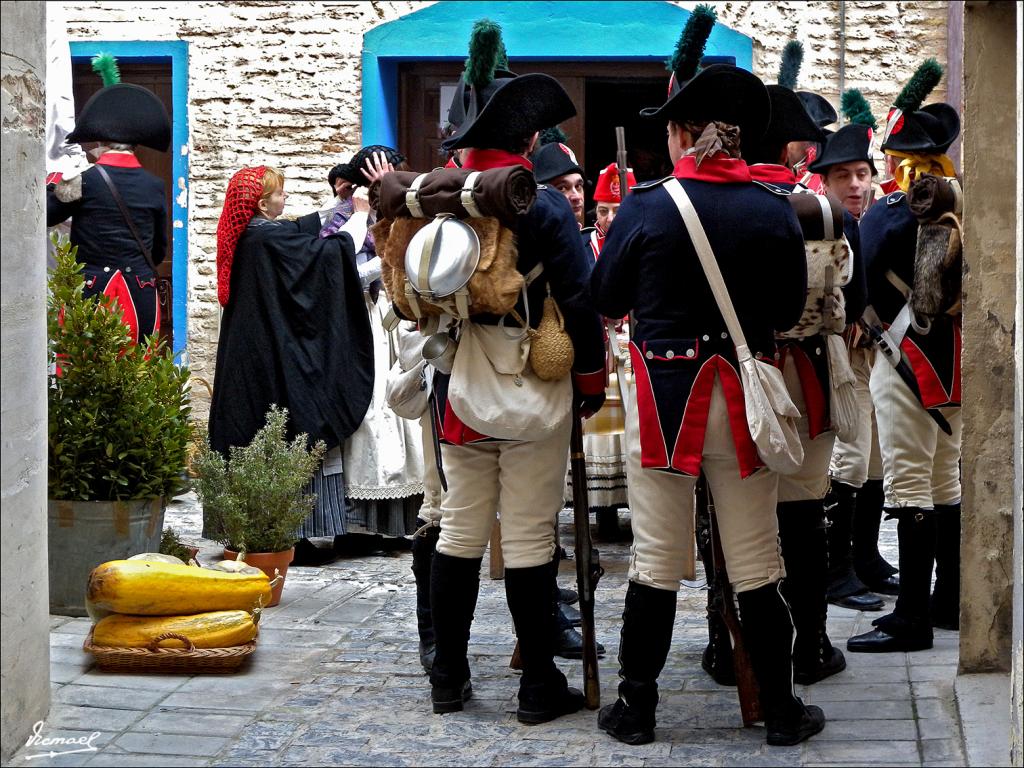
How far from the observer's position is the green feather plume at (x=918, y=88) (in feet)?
18.1

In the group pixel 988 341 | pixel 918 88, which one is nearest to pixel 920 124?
pixel 918 88

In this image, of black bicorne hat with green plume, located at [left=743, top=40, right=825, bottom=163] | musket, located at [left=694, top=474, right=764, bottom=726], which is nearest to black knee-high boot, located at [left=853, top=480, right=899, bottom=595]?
black bicorne hat with green plume, located at [left=743, top=40, right=825, bottom=163]

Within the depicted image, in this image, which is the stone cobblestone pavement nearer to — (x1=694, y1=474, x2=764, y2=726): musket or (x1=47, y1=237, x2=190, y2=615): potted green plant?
(x1=694, y1=474, x2=764, y2=726): musket

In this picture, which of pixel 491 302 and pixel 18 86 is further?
pixel 491 302

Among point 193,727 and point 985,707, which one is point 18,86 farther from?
point 985,707

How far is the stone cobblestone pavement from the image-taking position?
4.22 m

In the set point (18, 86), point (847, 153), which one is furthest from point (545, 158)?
point (18, 86)

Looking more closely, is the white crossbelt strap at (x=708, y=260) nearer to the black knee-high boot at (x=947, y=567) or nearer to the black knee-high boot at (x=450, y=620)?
the black knee-high boot at (x=450, y=620)

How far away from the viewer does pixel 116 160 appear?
8.08 metres

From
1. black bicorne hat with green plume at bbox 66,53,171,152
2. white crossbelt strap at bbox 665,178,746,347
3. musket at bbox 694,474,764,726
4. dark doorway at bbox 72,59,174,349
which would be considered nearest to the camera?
white crossbelt strap at bbox 665,178,746,347

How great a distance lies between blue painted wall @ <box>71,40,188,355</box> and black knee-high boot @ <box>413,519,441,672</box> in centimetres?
549

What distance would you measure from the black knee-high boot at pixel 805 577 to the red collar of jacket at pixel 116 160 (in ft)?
15.6

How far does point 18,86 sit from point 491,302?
151cm

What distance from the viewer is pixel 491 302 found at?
4.43 metres
